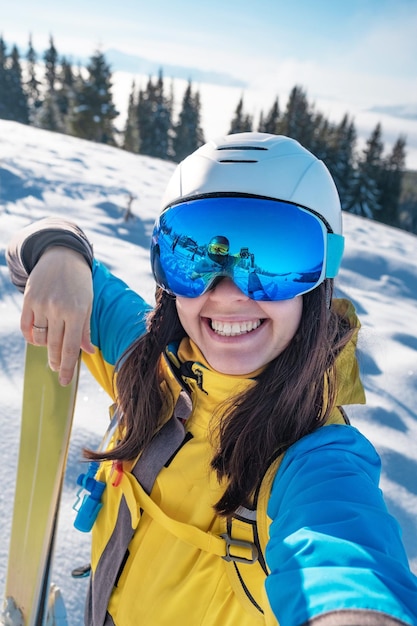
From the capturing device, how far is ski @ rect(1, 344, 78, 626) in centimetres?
147

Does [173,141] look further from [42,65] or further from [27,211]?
[27,211]

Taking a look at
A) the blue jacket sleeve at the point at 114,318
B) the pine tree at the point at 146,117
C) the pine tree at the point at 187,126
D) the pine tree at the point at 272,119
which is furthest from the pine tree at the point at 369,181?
the blue jacket sleeve at the point at 114,318

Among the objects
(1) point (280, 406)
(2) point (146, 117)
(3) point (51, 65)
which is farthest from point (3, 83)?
(1) point (280, 406)

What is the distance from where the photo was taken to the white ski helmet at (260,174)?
1.12 m

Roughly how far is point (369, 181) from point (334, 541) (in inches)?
1338

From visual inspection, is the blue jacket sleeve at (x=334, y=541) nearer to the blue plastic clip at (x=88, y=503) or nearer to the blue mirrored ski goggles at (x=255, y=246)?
the blue mirrored ski goggles at (x=255, y=246)

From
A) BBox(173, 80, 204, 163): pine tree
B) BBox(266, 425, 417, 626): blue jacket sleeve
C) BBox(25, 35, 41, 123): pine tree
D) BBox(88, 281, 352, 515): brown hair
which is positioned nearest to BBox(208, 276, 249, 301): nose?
BBox(88, 281, 352, 515): brown hair

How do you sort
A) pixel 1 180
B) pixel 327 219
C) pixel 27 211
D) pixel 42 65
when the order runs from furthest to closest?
pixel 42 65, pixel 1 180, pixel 27 211, pixel 327 219

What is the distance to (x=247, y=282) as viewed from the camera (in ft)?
3.71

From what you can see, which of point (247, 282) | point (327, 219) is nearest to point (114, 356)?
point (247, 282)

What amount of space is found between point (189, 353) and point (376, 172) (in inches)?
1357

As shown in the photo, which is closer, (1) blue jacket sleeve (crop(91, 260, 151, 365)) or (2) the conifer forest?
(1) blue jacket sleeve (crop(91, 260, 151, 365))

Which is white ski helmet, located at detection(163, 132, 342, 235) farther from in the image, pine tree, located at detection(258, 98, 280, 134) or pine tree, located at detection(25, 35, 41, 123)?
pine tree, located at detection(25, 35, 41, 123)

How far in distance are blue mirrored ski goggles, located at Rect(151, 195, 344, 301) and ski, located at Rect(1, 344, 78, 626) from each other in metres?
0.66
